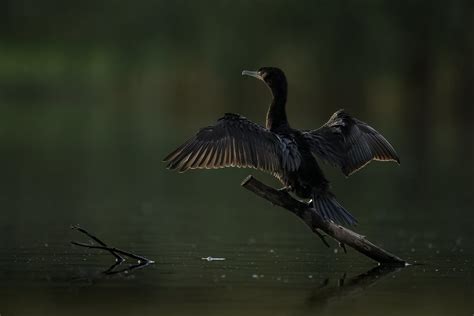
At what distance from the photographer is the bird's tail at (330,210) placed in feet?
36.0

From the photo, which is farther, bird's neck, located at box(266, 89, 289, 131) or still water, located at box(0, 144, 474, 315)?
bird's neck, located at box(266, 89, 289, 131)

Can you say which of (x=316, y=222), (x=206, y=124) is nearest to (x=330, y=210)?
(x=316, y=222)

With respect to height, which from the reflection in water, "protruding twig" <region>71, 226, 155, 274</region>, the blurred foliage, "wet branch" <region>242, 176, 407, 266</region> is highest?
the blurred foliage

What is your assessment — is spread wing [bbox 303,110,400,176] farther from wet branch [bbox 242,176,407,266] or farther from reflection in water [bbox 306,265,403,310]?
reflection in water [bbox 306,265,403,310]

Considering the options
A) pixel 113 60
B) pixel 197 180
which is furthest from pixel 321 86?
pixel 197 180

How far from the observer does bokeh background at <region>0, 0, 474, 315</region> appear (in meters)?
10.3

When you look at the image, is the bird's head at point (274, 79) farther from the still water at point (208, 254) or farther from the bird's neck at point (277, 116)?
the still water at point (208, 254)

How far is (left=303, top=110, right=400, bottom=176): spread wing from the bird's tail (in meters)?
0.51

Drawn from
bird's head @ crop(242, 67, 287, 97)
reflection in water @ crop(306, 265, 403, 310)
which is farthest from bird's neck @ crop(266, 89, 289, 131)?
reflection in water @ crop(306, 265, 403, 310)

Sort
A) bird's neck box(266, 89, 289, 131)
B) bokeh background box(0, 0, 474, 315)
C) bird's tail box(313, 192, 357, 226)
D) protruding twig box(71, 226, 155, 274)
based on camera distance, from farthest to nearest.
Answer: bird's neck box(266, 89, 289, 131) < protruding twig box(71, 226, 155, 274) < bird's tail box(313, 192, 357, 226) < bokeh background box(0, 0, 474, 315)

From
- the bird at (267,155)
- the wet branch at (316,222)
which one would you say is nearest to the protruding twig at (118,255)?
the bird at (267,155)

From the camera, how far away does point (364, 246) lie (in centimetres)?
1134

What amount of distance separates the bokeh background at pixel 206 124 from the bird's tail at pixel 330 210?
491 mm

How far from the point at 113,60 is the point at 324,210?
130 ft
